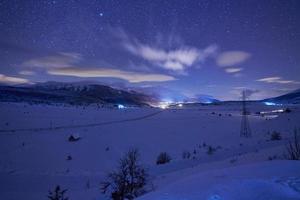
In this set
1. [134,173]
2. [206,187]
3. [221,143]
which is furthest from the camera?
[221,143]

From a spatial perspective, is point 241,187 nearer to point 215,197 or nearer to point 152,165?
point 215,197

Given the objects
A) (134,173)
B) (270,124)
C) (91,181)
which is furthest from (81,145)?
(270,124)

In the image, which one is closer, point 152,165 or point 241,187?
point 241,187

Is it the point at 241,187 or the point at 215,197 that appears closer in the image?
the point at 215,197

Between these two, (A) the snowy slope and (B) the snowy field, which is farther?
(B) the snowy field

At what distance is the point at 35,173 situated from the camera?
1066 cm

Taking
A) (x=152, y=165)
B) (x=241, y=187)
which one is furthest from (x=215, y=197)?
(x=152, y=165)

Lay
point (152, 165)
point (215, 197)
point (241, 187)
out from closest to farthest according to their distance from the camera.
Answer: point (215, 197), point (241, 187), point (152, 165)

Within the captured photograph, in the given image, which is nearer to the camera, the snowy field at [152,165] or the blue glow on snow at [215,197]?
the blue glow on snow at [215,197]

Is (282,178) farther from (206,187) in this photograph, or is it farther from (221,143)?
(221,143)

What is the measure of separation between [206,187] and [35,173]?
9.90 m

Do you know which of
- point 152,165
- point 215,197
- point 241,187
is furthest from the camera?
point 152,165

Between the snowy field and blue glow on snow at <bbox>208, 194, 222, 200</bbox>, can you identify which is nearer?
blue glow on snow at <bbox>208, 194, 222, 200</bbox>

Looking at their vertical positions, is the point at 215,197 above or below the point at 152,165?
above
